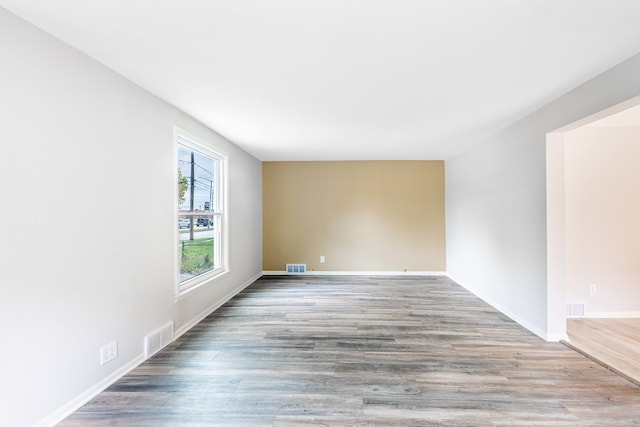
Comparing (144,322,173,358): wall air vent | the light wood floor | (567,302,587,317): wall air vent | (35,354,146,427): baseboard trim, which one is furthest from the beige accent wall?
(35,354,146,427): baseboard trim

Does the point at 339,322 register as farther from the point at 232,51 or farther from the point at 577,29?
the point at 577,29

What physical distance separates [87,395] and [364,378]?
6.38ft

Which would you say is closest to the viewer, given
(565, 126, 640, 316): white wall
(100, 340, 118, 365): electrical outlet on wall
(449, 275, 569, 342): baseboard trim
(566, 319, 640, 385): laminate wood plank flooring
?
(100, 340, 118, 365): electrical outlet on wall

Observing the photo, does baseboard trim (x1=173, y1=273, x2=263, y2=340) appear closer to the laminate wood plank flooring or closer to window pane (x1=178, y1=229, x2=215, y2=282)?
window pane (x1=178, y1=229, x2=215, y2=282)

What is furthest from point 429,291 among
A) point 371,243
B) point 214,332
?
point 214,332

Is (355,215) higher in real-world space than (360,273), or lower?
higher

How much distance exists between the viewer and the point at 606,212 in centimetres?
325

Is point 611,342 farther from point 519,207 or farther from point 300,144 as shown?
point 300,144

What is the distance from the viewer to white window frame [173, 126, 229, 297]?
2812 millimetres

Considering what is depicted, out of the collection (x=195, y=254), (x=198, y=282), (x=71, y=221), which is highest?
(x=71, y=221)

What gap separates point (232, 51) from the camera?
5.82ft

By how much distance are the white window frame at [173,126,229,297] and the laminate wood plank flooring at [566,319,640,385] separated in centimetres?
396

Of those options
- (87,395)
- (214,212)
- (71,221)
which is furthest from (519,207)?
(87,395)

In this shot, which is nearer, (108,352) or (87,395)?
(87,395)
